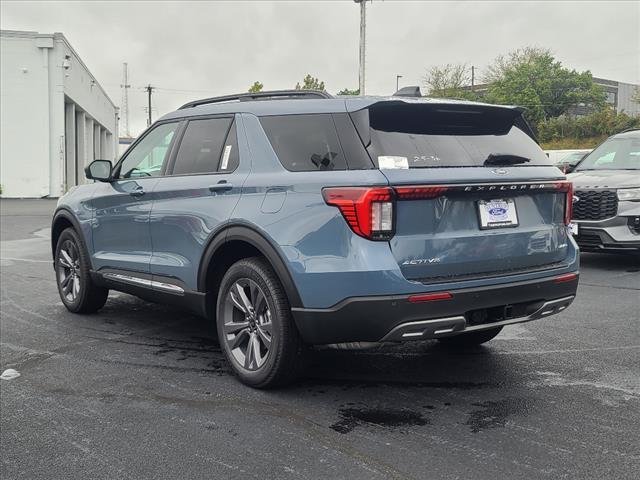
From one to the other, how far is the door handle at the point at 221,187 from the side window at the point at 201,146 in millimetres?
180

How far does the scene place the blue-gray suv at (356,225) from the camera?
11.8ft

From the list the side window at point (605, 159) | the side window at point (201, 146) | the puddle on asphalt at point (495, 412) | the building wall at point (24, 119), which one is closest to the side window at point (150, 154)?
the side window at point (201, 146)

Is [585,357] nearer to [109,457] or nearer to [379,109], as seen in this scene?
[379,109]

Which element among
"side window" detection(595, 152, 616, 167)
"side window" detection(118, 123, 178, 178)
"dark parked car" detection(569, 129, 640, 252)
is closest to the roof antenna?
"side window" detection(118, 123, 178, 178)

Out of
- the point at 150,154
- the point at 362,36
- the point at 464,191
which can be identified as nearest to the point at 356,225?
the point at 464,191

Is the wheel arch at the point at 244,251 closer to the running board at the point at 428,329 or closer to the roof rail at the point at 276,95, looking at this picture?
the running board at the point at 428,329

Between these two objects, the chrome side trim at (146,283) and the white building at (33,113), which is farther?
the white building at (33,113)

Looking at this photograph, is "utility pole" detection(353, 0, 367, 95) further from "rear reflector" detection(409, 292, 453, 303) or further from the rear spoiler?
"rear reflector" detection(409, 292, 453, 303)

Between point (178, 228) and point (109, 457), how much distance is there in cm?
192

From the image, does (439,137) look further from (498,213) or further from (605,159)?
(605,159)

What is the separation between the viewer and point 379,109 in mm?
3881

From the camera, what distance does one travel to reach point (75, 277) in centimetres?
654

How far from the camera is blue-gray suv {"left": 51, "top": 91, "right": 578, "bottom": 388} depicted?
361 centimetres

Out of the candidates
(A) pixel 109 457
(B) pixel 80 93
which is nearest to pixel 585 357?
(A) pixel 109 457
